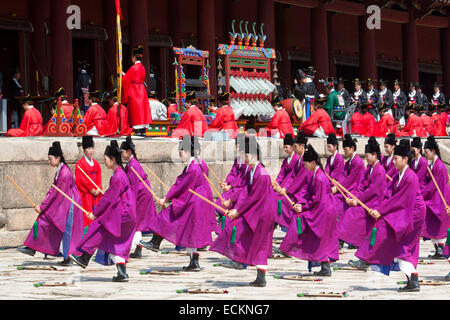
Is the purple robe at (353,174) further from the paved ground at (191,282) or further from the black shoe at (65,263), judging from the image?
the black shoe at (65,263)

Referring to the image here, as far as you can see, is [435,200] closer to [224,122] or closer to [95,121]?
[224,122]

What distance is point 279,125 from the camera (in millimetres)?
15836

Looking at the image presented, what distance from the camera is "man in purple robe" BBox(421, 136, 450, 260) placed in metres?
9.94

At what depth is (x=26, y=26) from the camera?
18.2 m

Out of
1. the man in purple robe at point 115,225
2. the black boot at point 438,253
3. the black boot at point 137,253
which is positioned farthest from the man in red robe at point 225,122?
the man in purple robe at point 115,225

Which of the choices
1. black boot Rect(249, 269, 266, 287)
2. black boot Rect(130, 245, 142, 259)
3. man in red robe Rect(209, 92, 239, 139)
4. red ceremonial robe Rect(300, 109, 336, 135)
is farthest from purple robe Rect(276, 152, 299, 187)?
red ceremonial robe Rect(300, 109, 336, 135)

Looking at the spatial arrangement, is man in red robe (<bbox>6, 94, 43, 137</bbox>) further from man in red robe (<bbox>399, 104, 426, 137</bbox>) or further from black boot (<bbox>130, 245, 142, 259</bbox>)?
man in red robe (<bbox>399, 104, 426, 137</bbox>)

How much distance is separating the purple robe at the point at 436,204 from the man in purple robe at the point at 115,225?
399 centimetres

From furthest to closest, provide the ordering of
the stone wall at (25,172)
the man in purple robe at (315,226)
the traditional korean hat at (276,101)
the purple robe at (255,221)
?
the traditional korean hat at (276,101) → the stone wall at (25,172) → the man in purple robe at (315,226) → the purple robe at (255,221)

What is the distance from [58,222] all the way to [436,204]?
456 centimetres

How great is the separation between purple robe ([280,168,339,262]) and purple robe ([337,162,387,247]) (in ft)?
3.09

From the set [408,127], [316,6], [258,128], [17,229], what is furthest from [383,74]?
[17,229]

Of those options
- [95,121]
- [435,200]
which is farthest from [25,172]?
[435,200]

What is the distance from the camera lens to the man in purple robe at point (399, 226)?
7.30 meters
